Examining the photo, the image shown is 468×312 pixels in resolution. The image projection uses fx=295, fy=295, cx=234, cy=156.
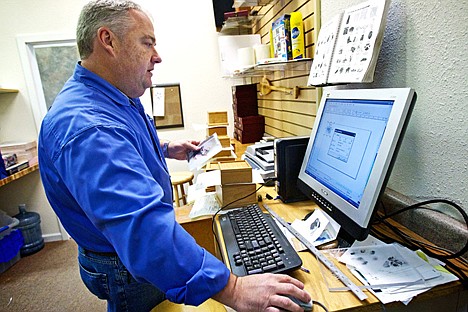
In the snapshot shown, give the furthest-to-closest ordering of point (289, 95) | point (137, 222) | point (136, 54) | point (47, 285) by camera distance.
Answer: point (47, 285)
point (289, 95)
point (136, 54)
point (137, 222)

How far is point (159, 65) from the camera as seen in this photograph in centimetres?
328

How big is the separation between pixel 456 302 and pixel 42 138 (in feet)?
3.90

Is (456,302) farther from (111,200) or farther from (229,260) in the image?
(111,200)

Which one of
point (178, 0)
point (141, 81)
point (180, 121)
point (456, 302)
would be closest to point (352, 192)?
point (456, 302)

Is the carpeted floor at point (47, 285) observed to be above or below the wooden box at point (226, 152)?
below

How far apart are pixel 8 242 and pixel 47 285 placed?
0.66 metres

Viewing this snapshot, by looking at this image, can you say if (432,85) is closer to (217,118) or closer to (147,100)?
(217,118)

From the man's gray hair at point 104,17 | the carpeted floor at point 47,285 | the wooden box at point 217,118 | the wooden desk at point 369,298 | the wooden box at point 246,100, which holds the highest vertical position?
the man's gray hair at point 104,17

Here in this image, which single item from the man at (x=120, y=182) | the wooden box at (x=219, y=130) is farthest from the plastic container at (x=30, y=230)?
the man at (x=120, y=182)

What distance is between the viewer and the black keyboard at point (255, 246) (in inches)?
31.5

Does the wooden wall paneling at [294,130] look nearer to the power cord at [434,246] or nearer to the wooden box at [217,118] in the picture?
the wooden box at [217,118]

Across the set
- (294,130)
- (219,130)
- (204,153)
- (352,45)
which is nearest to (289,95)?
(294,130)

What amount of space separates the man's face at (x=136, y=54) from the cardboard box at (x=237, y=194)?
22.4 inches

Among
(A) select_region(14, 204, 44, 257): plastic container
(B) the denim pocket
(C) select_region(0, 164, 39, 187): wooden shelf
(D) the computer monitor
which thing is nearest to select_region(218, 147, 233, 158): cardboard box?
(D) the computer monitor
